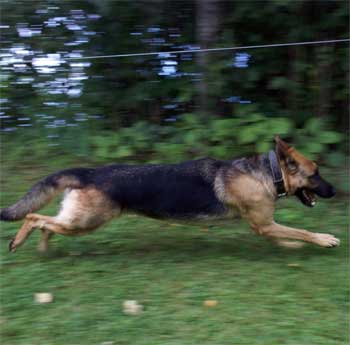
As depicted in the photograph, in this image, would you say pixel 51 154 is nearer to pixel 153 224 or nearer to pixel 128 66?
pixel 128 66

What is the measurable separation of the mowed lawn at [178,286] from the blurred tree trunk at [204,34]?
2.26 metres

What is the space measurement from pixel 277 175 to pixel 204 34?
3.05m

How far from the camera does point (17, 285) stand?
4266mm

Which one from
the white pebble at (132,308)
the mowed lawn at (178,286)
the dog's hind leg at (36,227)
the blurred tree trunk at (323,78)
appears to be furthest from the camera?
the blurred tree trunk at (323,78)

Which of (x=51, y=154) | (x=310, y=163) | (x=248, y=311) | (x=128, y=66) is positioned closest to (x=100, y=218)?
(x=248, y=311)

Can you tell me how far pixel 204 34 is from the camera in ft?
23.1

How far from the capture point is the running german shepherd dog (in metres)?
4.66

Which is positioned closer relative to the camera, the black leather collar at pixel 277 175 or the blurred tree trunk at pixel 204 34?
the black leather collar at pixel 277 175

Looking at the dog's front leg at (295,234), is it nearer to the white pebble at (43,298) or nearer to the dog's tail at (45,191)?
the dog's tail at (45,191)

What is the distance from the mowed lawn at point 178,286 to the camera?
3.55 meters

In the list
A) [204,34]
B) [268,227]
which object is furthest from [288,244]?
[204,34]

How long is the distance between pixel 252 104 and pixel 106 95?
226 centimetres

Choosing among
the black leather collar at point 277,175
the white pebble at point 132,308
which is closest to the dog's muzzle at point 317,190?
the black leather collar at point 277,175

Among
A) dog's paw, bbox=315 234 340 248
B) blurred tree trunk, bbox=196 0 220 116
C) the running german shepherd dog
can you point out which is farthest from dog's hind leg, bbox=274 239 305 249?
blurred tree trunk, bbox=196 0 220 116
